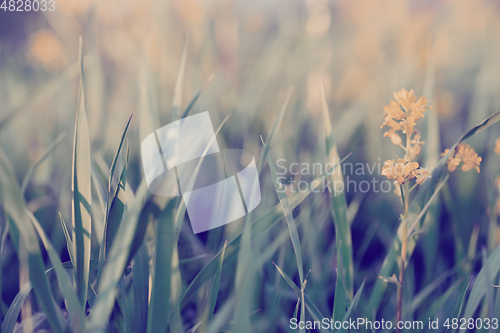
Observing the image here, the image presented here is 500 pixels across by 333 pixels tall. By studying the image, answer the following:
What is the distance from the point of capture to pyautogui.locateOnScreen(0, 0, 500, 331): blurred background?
0.55 meters

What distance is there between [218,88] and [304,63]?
0.85 ft

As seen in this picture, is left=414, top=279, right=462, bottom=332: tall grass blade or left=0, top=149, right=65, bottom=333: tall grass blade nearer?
left=0, top=149, right=65, bottom=333: tall grass blade

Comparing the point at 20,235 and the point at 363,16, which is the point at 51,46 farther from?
the point at 363,16

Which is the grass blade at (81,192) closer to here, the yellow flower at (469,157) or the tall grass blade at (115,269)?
the tall grass blade at (115,269)

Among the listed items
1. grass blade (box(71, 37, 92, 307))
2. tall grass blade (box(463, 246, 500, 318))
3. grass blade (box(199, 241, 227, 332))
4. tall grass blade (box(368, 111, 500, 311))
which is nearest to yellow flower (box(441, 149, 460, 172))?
tall grass blade (box(368, 111, 500, 311))

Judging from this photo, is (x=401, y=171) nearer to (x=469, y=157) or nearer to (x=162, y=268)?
(x=469, y=157)

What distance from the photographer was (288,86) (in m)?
0.81

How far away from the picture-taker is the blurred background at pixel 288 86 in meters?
0.55

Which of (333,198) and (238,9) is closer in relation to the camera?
(333,198)

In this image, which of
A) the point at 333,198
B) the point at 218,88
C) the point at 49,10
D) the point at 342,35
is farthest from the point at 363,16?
the point at 49,10

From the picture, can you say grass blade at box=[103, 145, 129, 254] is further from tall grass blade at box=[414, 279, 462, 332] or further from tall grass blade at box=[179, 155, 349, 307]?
tall grass blade at box=[414, 279, 462, 332]

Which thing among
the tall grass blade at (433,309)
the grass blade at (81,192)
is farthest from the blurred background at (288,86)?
the grass blade at (81,192)

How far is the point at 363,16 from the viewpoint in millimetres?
832

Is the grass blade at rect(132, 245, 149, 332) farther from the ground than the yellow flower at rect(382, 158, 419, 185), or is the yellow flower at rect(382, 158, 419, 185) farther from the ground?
the yellow flower at rect(382, 158, 419, 185)
